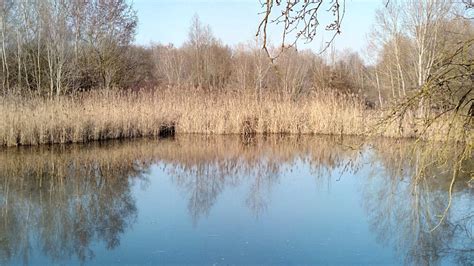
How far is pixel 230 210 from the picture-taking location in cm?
471

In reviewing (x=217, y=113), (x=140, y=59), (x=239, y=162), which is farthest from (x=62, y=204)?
(x=140, y=59)

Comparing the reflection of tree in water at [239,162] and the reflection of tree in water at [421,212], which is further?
the reflection of tree in water at [239,162]

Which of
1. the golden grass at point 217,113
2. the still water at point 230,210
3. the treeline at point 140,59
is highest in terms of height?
the treeline at point 140,59

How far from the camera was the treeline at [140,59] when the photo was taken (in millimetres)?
12555

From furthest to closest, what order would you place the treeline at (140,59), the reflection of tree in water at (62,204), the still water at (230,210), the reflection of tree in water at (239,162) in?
the treeline at (140,59) → the reflection of tree in water at (239,162) → the reflection of tree in water at (62,204) → the still water at (230,210)

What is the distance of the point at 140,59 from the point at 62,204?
523 inches

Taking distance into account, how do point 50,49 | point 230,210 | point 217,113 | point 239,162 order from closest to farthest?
point 230,210, point 239,162, point 217,113, point 50,49

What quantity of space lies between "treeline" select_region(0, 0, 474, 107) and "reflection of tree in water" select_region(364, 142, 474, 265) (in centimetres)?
456

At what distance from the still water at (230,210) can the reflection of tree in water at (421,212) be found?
0.05 ft

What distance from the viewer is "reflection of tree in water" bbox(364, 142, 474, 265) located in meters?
3.51

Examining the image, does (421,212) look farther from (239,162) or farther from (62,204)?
(62,204)

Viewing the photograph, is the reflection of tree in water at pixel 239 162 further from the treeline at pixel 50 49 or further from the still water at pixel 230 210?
the treeline at pixel 50 49

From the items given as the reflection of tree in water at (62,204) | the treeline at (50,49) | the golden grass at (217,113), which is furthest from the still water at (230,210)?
the treeline at (50,49)

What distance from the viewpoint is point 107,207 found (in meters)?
4.73
